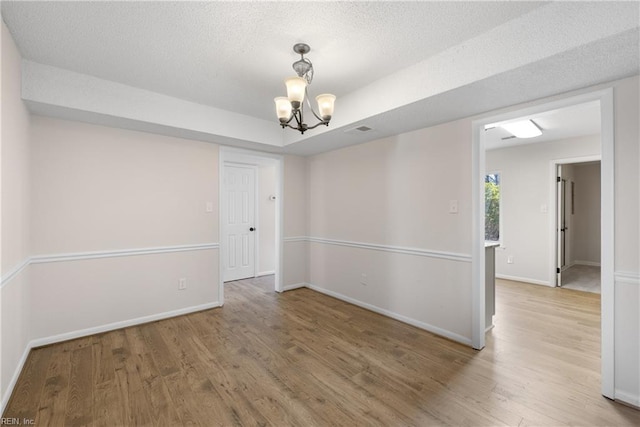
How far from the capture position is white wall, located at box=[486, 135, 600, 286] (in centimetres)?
476

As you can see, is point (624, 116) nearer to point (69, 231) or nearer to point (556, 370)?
point (556, 370)

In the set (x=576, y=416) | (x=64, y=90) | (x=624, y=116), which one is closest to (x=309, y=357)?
(x=576, y=416)

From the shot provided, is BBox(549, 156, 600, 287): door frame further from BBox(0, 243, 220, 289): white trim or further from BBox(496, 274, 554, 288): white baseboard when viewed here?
BBox(0, 243, 220, 289): white trim

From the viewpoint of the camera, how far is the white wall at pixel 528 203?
187 inches

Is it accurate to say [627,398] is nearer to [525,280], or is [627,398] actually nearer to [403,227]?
[403,227]

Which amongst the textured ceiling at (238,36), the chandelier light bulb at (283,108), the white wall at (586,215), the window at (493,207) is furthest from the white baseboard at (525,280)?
the chandelier light bulb at (283,108)

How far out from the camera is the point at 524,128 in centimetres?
373

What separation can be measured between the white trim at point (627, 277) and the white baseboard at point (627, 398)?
2.45 feet

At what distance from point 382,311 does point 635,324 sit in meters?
2.22

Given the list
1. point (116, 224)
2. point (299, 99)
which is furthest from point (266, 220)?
point (299, 99)

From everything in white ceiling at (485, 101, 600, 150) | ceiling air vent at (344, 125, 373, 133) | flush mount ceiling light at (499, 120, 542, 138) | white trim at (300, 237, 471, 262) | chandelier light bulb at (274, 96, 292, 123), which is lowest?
white trim at (300, 237, 471, 262)

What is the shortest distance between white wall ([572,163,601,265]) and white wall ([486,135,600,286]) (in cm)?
273

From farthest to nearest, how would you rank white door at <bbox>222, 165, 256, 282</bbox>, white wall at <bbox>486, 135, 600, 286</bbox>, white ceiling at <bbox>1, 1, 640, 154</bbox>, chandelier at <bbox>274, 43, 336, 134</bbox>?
white door at <bbox>222, 165, 256, 282</bbox> < white wall at <bbox>486, 135, 600, 286</bbox> < chandelier at <bbox>274, 43, 336, 134</bbox> < white ceiling at <bbox>1, 1, 640, 154</bbox>

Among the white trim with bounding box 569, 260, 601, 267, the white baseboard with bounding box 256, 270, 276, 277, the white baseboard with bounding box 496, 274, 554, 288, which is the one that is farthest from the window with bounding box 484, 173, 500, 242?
the white baseboard with bounding box 256, 270, 276, 277
